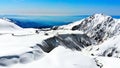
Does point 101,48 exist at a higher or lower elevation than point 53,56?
lower

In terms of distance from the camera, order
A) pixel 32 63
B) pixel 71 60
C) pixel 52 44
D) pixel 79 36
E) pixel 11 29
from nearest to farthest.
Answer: pixel 32 63, pixel 71 60, pixel 52 44, pixel 11 29, pixel 79 36

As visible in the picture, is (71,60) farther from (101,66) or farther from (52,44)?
(52,44)

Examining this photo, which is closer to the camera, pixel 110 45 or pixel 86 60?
pixel 86 60

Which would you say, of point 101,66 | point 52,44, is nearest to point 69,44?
point 52,44

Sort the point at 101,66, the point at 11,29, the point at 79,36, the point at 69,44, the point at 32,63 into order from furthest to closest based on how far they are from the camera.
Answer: the point at 79,36 → the point at 11,29 → the point at 69,44 → the point at 101,66 → the point at 32,63

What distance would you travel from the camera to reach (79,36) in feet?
482

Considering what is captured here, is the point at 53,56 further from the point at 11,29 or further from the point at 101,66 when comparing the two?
the point at 11,29

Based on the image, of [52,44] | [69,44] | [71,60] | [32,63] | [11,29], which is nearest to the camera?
[32,63]

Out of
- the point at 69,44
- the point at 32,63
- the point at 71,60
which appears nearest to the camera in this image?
the point at 32,63

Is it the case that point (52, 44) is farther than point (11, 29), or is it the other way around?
point (11, 29)

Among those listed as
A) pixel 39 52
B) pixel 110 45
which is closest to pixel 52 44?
pixel 39 52

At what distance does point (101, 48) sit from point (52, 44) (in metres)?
45.8

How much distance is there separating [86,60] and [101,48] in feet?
239

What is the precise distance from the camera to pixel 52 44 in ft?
349
